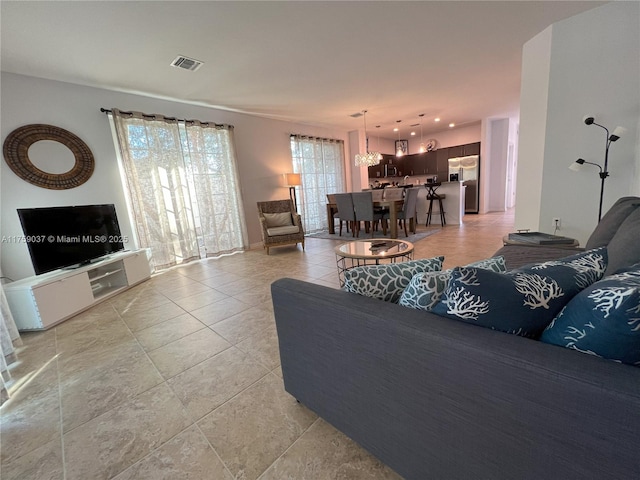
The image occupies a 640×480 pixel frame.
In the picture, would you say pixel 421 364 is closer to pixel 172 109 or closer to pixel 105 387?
pixel 105 387

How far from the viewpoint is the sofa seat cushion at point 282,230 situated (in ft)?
15.0

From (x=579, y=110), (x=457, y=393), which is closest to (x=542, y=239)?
(x=579, y=110)

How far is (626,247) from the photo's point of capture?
116cm

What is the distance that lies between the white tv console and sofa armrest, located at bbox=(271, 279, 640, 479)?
2651 mm

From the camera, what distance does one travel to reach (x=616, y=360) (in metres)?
0.56

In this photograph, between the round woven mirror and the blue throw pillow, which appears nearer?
the blue throw pillow

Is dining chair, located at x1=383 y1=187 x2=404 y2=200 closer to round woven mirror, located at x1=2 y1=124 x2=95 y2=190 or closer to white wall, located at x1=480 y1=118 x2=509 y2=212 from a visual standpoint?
white wall, located at x1=480 y1=118 x2=509 y2=212

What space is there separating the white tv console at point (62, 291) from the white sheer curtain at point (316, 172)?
373 centimetres

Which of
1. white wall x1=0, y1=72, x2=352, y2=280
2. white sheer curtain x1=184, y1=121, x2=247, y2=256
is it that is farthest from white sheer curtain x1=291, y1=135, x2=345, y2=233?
white sheer curtain x1=184, y1=121, x2=247, y2=256

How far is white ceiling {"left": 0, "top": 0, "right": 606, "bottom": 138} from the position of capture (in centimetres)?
217

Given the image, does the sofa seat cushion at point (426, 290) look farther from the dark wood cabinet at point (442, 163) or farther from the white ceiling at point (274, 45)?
the dark wood cabinet at point (442, 163)

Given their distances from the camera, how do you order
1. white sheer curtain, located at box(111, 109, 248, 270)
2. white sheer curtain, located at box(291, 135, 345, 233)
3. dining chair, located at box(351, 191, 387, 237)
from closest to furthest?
white sheer curtain, located at box(111, 109, 248, 270) < dining chair, located at box(351, 191, 387, 237) < white sheer curtain, located at box(291, 135, 345, 233)

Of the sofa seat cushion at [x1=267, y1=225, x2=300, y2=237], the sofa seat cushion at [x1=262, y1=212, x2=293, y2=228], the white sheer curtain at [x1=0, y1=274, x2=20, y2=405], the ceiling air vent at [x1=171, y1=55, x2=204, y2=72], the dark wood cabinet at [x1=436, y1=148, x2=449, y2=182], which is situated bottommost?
the white sheer curtain at [x1=0, y1=274, x2=20, y2=405]

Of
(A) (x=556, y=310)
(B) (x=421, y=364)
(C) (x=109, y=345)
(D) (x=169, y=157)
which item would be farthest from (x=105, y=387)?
(D) (x=169, y=157)
